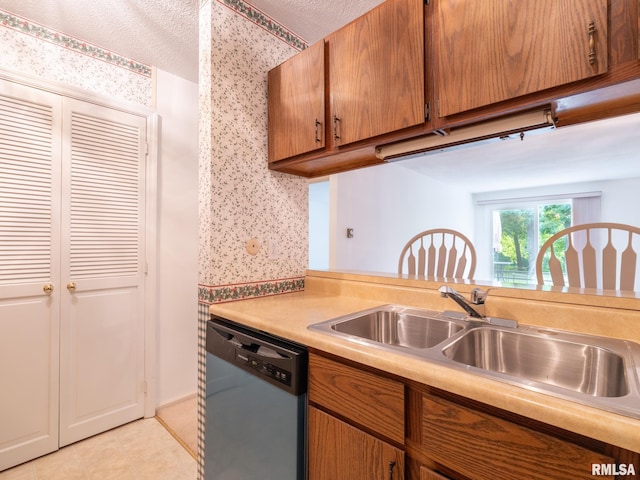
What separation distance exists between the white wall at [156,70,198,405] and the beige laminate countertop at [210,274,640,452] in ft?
3.75

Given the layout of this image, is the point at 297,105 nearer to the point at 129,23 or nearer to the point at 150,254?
the point at 129,23

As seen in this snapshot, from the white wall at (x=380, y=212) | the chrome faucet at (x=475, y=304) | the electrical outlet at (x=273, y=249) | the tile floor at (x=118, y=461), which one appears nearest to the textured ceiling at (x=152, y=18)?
the electrical outlet at (x=273, y=249)

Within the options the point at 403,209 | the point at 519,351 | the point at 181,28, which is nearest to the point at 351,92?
→ the point at 519,351

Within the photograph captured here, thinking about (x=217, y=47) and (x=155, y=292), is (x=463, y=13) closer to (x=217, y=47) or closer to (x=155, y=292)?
(x=217, y=47)

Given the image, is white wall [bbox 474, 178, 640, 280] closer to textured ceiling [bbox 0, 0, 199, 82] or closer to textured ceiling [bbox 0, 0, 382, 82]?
textured ceiling [bbox 0, 0, 382, 82]

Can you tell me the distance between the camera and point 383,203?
149 inches

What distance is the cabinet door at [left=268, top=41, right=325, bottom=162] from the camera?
1.45m

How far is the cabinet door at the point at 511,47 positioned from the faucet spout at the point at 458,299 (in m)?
0.61

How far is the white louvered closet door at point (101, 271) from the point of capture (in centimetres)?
192

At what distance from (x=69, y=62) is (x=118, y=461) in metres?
2.44

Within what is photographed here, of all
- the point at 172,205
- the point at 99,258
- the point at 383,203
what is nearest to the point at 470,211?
the point at 383,203

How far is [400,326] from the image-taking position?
4.42ft

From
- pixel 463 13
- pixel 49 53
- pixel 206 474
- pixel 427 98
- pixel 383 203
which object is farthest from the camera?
pixel 383 203

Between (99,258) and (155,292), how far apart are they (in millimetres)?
426
